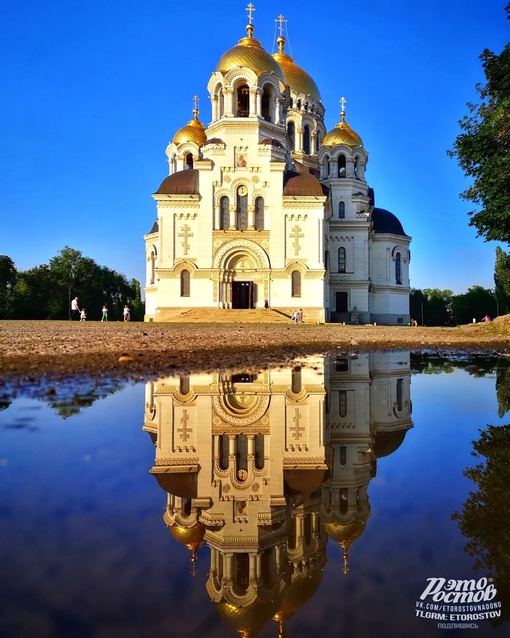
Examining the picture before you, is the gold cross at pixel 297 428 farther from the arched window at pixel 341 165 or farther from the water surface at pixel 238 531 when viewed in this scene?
the arched window at pixel 341 165

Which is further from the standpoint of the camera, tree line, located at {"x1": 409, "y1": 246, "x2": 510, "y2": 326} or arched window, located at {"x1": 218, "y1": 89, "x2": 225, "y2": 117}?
tree line, located at {"x1": 409, "y1": 246, "x2": 510, "y2": 326}

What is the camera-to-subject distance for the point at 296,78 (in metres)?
43.8

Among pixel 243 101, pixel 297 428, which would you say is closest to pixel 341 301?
pixel 243 101

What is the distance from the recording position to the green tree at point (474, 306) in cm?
7019

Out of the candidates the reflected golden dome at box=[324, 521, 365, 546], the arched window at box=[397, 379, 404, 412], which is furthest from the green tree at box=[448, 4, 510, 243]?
the reflected golden dome at box=[324, 521, 365, 546]

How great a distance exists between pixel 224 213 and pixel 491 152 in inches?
781

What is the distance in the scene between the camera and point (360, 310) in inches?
1625

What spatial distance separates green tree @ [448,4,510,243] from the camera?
16.7 m

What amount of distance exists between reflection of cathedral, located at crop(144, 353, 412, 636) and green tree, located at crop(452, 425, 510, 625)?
49 cm

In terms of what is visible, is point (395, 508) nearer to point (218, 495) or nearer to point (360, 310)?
point (218, 495)

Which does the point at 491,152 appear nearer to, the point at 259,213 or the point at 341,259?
the point at 259,213

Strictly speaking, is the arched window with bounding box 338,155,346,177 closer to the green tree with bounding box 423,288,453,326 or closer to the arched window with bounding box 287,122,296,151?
the arched window with bounding box 287,122,296,151

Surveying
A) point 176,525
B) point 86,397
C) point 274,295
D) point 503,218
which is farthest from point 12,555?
point 274,295

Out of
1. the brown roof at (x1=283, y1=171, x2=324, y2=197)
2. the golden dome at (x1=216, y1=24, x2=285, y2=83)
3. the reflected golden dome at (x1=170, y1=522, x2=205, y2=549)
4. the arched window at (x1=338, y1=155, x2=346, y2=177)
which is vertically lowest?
the reflected golden dome at (x1=170, y1=522, x2=205, y2=549)
